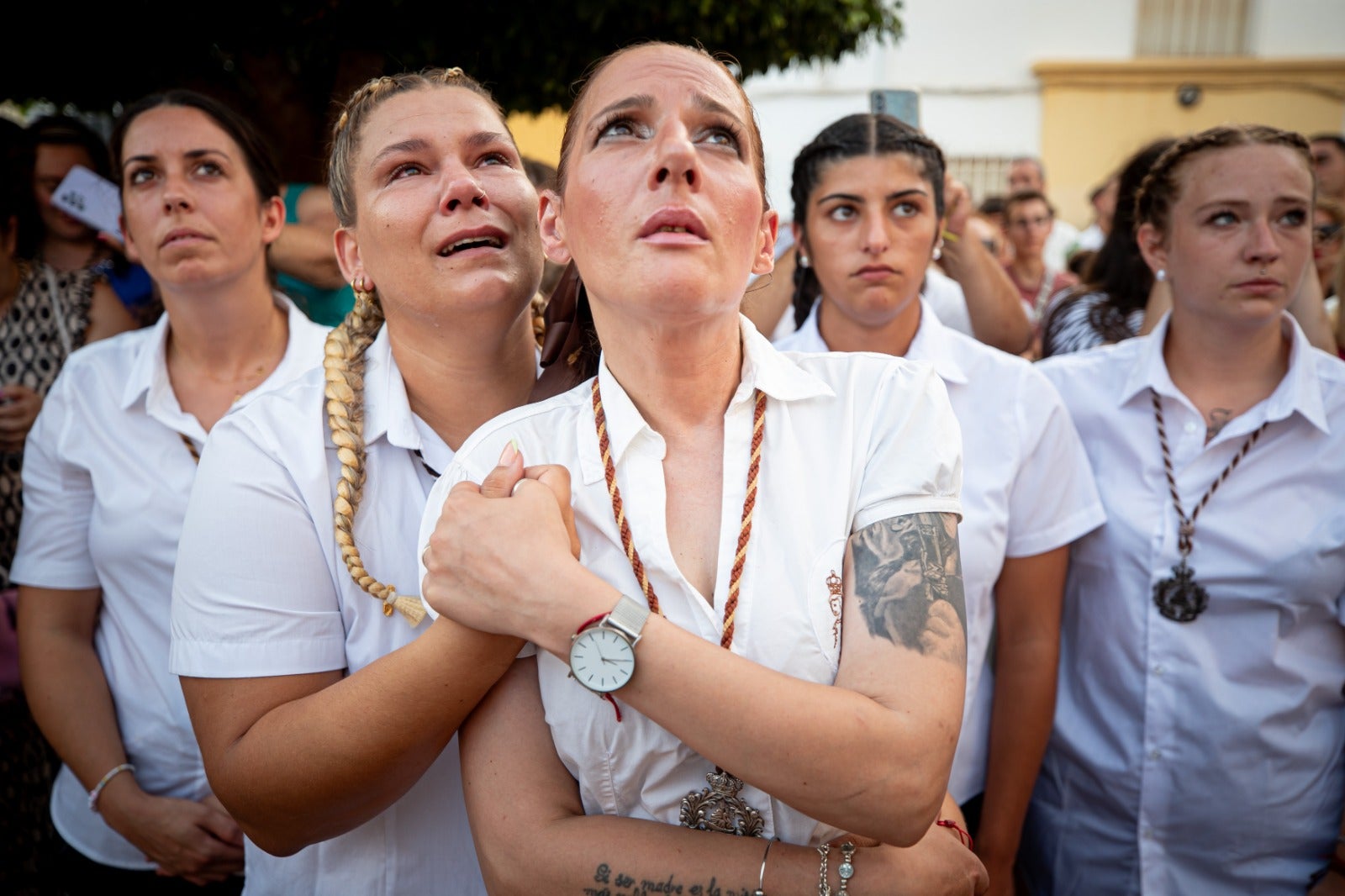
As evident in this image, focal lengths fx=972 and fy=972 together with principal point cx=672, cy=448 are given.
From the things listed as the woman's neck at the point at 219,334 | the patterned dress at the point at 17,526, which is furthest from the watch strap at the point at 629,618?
the patterned dress at the point at 17,526

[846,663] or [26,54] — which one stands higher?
[26,54]

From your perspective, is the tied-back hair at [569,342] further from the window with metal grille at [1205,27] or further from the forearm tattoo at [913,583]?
the window with metal grille at [1205,27]

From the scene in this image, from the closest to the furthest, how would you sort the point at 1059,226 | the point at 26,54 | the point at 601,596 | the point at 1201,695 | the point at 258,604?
the point at 601,596
the point at 258,604
the point at 1201,695
the point at 26,54
the point at 1059,226

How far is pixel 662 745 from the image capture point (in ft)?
5.12

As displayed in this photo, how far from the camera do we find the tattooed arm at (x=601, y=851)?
5.01 feet

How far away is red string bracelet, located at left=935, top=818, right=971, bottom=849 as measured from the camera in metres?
1.74

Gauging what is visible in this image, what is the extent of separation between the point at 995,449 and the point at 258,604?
1822mm

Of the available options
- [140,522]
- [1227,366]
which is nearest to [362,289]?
[140,522]

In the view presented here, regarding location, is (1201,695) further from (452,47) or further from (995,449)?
(452,47)

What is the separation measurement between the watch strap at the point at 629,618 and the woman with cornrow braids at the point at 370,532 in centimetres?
29

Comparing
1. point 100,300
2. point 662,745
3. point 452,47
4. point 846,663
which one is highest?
point 452,47

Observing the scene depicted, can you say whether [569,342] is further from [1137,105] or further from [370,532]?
[1137,105]

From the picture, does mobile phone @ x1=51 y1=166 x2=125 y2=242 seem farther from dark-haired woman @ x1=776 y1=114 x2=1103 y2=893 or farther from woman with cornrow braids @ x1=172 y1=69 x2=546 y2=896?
dark-haired woman @ x1=776 y1=114 x2=1103 y2=893

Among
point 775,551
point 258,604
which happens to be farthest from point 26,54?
point 775,551
